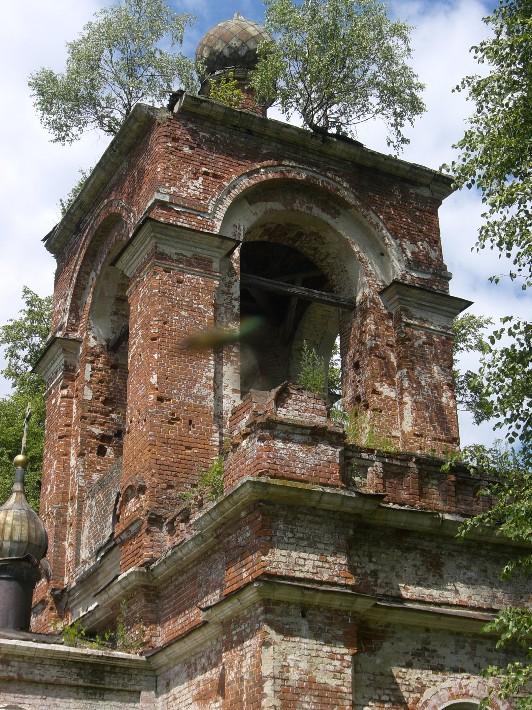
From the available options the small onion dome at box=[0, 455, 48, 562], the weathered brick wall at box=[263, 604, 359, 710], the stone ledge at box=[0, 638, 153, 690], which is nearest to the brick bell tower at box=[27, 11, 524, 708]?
the weathered brick wall at box=[263, 604, 359, 710]

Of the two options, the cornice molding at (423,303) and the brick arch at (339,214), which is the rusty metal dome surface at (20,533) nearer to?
the brick arch at (339,214)

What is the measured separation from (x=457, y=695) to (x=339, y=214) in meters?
6.55

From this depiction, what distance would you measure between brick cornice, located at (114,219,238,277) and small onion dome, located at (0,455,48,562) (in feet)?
9.97

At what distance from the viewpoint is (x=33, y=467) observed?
20.6 meters

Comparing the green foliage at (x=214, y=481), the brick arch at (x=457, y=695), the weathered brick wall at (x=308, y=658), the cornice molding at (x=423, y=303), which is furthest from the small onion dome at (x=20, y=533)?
the cornice molding at (x=423, y=303)

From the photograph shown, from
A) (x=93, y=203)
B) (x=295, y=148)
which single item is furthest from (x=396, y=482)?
(x=93, y=203)

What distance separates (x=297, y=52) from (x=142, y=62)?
4.11 m

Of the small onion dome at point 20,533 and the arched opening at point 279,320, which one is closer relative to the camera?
the small onion dome at point 20,533

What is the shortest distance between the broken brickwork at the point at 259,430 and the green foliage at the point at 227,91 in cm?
210

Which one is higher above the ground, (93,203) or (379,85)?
(379,85)

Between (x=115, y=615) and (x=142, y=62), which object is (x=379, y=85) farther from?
(x=115, y=615)

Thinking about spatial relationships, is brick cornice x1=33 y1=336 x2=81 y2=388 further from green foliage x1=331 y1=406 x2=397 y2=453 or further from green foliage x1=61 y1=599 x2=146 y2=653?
green foliage x1=61 y1=599 x2=146 y2=653

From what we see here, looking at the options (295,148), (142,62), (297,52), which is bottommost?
(295,148)

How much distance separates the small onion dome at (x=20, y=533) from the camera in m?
12.0
